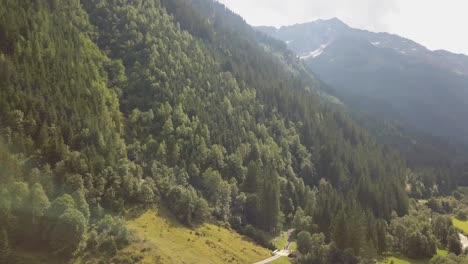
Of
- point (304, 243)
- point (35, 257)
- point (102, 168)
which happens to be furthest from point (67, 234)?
point (304, 243)

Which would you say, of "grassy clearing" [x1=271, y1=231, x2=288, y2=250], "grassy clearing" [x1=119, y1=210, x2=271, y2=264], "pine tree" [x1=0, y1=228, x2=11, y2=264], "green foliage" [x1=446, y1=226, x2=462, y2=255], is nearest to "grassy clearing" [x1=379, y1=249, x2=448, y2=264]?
"green foliage" [x1=446, y1=226, x2=462, y2=255]

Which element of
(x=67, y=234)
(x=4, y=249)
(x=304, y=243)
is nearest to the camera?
(x=4, y=249)

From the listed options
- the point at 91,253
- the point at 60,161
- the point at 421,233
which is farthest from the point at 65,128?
the point at 421,233

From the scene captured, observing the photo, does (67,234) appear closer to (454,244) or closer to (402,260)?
(402,260)

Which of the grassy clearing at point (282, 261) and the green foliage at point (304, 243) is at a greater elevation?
the green foliage at point (304, 243)

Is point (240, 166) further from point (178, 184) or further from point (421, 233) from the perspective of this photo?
point (421, 233)

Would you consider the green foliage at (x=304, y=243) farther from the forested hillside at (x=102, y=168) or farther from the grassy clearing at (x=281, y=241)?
the grassy clearing at (x=281, y=241)

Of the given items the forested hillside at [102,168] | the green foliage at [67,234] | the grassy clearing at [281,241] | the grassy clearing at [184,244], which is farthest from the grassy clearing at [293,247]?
the green foliage at [67,234]

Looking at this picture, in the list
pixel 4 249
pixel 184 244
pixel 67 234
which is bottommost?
pixel 184 244
